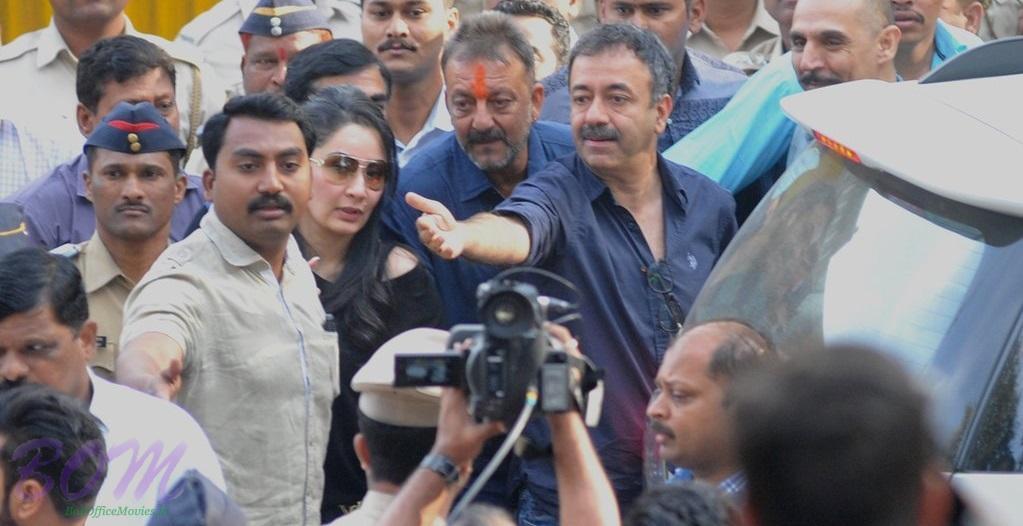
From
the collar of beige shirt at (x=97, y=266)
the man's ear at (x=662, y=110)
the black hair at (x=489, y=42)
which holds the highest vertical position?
the black hair at (x=489, y=42)

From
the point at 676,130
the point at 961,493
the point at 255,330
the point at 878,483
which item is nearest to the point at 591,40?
the point at 676,130

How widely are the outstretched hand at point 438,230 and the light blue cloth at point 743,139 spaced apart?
5.78 feet

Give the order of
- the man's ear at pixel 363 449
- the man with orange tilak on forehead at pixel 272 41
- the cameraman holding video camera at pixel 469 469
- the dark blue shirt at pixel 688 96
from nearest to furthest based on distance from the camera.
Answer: the cameraman holding video camera at pixel 469 469
the man's ear at pixel 363 449
the dark blue shirt at pixel 688 96
the man with orange tilak on forehead at pixel 272 41

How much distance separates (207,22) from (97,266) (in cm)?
344

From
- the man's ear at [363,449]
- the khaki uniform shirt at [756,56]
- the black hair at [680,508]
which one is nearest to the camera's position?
the black hair at [680,508]

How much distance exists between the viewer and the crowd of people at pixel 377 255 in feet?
13.9

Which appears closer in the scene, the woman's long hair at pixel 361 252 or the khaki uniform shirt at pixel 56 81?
the woman's long hair at pixel 361 252

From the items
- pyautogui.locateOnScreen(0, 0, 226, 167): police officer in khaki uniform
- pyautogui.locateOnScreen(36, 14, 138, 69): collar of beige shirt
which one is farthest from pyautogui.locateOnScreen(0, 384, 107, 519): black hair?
pyautogui.locateOnScreen(36, 14, 138, 69): collar of beige shirt

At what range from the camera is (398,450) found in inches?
149

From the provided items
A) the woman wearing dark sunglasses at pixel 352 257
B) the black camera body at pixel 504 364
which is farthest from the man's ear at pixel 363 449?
the woman wearing dark sunglasses at pixel 352 257

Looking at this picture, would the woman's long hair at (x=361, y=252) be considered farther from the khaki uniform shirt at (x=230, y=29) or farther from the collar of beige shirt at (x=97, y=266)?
the khaki uniform shirt at (x=230, y=29)

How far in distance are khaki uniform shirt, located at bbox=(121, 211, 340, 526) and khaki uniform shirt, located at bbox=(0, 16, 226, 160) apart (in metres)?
2.52

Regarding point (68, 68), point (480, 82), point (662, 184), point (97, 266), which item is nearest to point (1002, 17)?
point (480, 82)

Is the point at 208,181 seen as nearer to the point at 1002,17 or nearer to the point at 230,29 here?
the point at 230,29
